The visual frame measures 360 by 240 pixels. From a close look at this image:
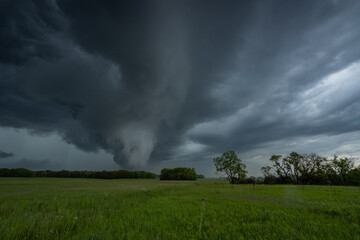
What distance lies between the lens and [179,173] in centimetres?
12131

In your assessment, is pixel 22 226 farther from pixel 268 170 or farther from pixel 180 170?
pixel 180 170

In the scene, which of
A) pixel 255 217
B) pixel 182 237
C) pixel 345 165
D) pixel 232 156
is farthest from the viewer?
pixel 232 156

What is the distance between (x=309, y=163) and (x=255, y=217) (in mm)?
65100

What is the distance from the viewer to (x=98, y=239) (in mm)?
3969

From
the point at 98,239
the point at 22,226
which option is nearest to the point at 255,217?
the point at 98,239

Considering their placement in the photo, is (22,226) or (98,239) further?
(22,226)

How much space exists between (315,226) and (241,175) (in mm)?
54021

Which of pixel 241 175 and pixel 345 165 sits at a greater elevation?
pixel 345 165

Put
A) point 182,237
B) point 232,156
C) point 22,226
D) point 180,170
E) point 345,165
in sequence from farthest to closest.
Answer: point 180,170 → point 232,156 → point 345,165 → point 22,226 → point 182,237

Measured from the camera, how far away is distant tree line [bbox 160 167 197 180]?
11721 centimetres

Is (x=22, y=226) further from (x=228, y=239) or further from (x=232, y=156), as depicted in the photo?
(x=232, y=156)

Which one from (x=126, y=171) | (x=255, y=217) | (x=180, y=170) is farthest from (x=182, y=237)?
(x=126, y=171)

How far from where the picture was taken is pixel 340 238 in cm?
381

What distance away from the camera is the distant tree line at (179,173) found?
117 meters
